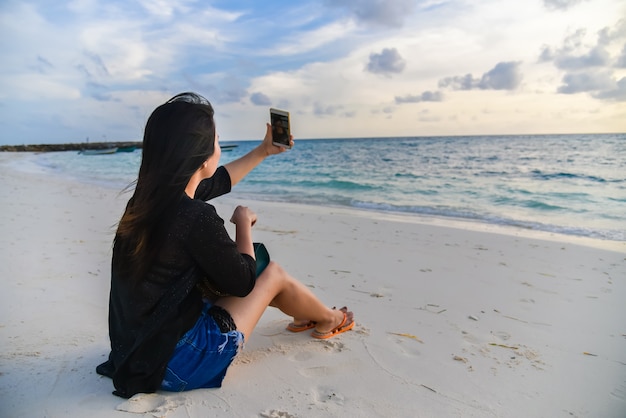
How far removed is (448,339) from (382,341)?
479mm

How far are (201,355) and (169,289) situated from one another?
40 cm

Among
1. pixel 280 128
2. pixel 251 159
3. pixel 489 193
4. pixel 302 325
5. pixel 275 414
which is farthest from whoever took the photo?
pixel 489 193

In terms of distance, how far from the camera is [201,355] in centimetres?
221

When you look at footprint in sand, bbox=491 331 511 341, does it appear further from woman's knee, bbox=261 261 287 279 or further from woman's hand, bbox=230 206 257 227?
woman's hand, bbox=230 206 257 227

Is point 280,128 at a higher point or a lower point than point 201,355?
higher

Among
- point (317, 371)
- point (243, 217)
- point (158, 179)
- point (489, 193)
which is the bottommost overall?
point (489, 193)

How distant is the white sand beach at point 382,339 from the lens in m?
2.27

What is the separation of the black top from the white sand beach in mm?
224

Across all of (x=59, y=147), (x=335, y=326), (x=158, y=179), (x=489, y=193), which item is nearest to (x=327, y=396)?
(x=335, y=326)

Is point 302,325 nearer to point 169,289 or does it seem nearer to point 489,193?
point 169,289

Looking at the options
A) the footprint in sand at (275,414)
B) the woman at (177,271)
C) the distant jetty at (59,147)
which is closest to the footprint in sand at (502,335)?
the footprint in sand at (275,414)

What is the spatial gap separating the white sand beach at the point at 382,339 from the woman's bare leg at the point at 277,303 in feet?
0.60

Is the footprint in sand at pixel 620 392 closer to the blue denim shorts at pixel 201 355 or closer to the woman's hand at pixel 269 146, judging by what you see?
the blue denim shorts at pixel 201 355

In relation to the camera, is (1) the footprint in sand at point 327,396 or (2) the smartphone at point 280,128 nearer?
(1) the footprint in sand at point 327,396
